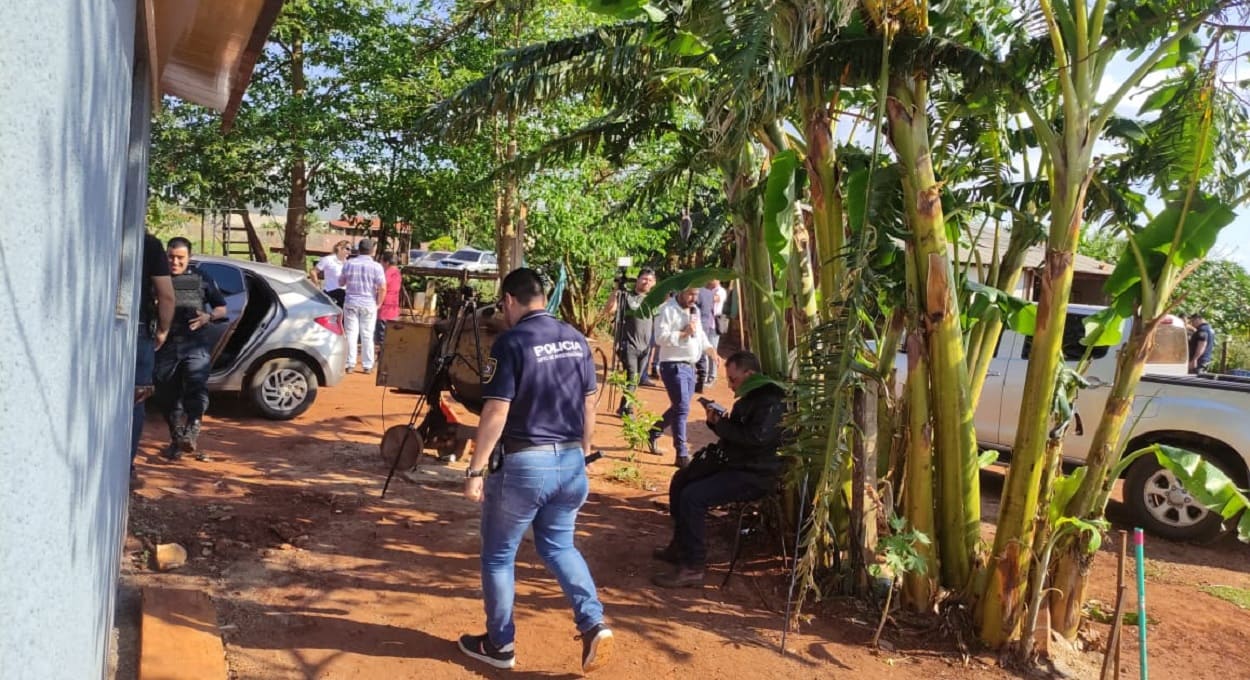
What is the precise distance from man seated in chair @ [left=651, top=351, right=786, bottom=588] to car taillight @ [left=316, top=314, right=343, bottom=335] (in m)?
4.77

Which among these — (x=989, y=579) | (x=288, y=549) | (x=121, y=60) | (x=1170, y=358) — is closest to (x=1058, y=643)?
(x=989, y=579)

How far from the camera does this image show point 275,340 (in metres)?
8.98

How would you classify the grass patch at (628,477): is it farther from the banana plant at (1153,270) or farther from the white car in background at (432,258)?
the white car in background at (432,258)

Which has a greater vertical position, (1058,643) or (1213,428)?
(1213,428)

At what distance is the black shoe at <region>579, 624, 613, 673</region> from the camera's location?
14.4 ft

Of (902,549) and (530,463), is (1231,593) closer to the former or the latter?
(902,549)

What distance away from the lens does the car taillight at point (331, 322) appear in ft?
30.3


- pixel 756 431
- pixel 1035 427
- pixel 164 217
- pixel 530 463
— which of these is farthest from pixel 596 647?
pixel 164 217

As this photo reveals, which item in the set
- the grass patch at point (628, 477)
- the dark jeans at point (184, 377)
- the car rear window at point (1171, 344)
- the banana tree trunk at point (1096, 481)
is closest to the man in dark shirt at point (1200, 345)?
the car rear window at point (1171, 344)

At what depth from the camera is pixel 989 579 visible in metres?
4.95

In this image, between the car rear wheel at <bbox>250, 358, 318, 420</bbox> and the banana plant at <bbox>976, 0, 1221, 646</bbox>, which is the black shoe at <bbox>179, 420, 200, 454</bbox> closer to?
the car rear wheel at <bbox>250, 358, 318, 420</bbox>

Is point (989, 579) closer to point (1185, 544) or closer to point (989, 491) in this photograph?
point (1185, 544)

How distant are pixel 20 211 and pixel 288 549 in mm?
4766

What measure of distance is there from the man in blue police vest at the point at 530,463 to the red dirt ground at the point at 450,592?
28 cm
